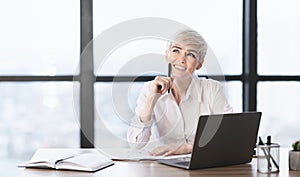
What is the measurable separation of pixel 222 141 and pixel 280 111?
2.01m

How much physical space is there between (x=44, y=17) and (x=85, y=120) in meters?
0.76

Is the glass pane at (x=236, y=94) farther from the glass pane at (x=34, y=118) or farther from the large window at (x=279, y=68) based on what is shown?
the glass pane at (x=34, y=118)

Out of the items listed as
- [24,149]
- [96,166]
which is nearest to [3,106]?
[24,149]

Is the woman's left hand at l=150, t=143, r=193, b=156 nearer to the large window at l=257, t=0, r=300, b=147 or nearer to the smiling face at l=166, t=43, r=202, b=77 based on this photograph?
the smiling face at l=166, t=43, r=202, b=77

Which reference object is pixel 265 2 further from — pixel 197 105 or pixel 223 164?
pixel 223 164

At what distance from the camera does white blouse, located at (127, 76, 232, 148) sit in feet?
7.84

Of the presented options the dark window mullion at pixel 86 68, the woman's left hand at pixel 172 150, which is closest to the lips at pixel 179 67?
the woman's left hand at pixel 172 150

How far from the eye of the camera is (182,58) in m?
2.25

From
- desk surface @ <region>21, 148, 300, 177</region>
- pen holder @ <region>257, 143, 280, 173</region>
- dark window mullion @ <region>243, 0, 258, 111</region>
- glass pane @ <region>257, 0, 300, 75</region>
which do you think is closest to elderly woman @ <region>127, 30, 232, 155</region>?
desk surface @ <region>21, 148, 300, 177</region>

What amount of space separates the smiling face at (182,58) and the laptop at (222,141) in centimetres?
38

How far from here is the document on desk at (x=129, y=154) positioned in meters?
2.19

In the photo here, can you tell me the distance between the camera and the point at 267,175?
Answer: 6.17 feet

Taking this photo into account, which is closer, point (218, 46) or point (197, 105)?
point (197, 105)

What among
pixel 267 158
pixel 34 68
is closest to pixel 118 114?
pixel 267 158
